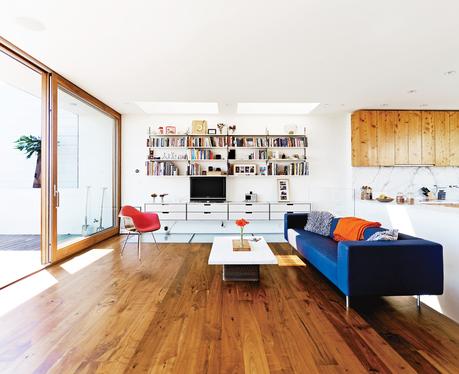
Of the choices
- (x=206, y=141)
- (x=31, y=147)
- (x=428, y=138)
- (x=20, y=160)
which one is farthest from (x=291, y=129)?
(x=20, y=160)

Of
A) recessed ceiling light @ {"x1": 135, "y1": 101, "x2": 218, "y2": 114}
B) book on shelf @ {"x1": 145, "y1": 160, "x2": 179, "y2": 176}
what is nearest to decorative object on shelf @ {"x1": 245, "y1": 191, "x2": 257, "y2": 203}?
book on shelf @ {"x1": 145, "y1": 160, "x2": 179, "y2": 176}

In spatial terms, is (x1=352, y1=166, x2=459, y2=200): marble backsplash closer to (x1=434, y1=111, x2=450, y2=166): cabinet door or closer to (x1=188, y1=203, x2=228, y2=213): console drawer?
(x1=434, y1=111, x2=450, y2=166): cabinet door

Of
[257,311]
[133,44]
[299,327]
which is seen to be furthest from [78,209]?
[299,327]

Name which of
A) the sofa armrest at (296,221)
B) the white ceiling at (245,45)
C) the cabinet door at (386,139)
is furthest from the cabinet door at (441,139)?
the sofa armrest at (296,221)

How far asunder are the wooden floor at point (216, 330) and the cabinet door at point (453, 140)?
4219 millimetres

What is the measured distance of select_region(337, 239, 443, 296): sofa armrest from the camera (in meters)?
2.22

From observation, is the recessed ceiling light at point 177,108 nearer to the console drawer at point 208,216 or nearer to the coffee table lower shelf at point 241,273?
the console drawer at point 208,216

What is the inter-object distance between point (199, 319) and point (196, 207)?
3.25m

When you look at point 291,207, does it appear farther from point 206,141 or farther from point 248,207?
point 206,141

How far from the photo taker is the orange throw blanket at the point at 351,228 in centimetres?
312

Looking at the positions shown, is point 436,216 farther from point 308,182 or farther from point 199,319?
point 308,182

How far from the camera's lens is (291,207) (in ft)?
17.6

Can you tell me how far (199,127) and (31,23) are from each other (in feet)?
11.2

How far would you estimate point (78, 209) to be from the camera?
14.5ft
